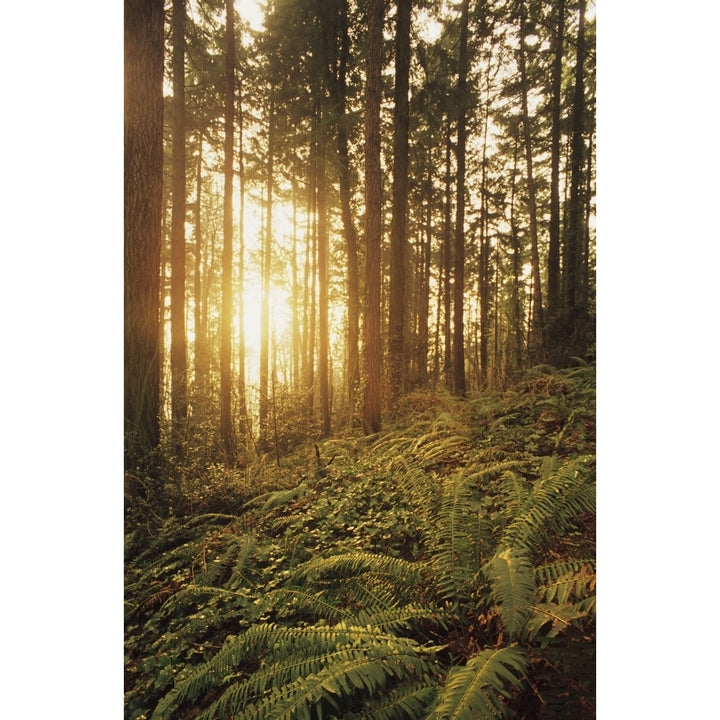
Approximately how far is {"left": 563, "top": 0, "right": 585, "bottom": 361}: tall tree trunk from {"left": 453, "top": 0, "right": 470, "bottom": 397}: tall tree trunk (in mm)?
1036

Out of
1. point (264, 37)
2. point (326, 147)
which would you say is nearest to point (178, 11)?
point (264, 37)

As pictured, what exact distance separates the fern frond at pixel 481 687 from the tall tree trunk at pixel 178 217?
8.01ft

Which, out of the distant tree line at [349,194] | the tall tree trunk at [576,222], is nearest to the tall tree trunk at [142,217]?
the distant tree line at [349,194]

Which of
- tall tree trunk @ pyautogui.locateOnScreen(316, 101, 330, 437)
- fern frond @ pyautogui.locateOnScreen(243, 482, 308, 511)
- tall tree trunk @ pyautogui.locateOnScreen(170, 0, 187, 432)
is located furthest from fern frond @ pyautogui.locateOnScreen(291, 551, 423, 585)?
tall tree trunk @ pyautogui.locateOnScreen(316, 101, 330, 437)

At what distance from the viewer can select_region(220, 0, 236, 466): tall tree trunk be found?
307 centimetres

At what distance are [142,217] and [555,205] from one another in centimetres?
294

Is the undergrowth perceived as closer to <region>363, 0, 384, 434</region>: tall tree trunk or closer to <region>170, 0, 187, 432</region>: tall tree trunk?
<region>363, 0, 384, 434</region>: tall tree trunk

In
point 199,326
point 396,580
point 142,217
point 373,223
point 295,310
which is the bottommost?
point 396,580

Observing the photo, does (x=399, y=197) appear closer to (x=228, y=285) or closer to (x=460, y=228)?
(x=460, y=228)

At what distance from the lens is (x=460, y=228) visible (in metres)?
3.84

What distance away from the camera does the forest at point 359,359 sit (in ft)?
5.01

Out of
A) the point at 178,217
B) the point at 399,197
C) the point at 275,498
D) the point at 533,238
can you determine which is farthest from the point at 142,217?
the point at 533,238
